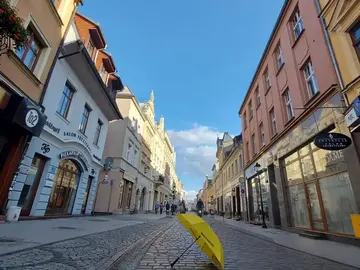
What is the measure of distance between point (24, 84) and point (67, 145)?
165 inches

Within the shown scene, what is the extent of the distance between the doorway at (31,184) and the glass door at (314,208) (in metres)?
12.7

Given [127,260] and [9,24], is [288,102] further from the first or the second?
[9,24]

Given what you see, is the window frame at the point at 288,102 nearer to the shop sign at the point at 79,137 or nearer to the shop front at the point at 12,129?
the shop sign at the point at 79,137

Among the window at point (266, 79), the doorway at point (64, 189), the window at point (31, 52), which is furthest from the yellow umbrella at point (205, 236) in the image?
the window at point (266, 79)

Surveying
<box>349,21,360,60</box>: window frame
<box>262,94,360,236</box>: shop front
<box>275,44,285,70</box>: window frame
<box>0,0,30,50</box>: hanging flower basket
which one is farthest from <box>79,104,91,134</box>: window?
<box>349,21,360,60</box>: window frame

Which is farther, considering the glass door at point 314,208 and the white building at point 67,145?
the white building at point 67,145

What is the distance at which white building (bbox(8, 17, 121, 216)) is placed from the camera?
9477mm

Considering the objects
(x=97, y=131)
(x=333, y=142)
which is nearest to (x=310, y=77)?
(x=333, y=142)

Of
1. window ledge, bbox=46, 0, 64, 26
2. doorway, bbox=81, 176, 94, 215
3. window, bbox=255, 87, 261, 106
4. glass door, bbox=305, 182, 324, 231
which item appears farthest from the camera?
window, bbox=255, 87, 261, 106

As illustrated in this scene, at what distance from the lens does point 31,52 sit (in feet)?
29.3

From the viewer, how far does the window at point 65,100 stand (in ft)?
37.2

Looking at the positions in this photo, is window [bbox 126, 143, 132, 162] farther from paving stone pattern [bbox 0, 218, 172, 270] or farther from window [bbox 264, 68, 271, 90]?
paving stone pattern [bbox 0, 218, 172, 270]

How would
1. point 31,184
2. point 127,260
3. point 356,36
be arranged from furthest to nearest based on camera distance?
point 31,184 → point 356,36 → point 127,260

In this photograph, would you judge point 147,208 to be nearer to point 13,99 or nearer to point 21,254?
point 13,99
